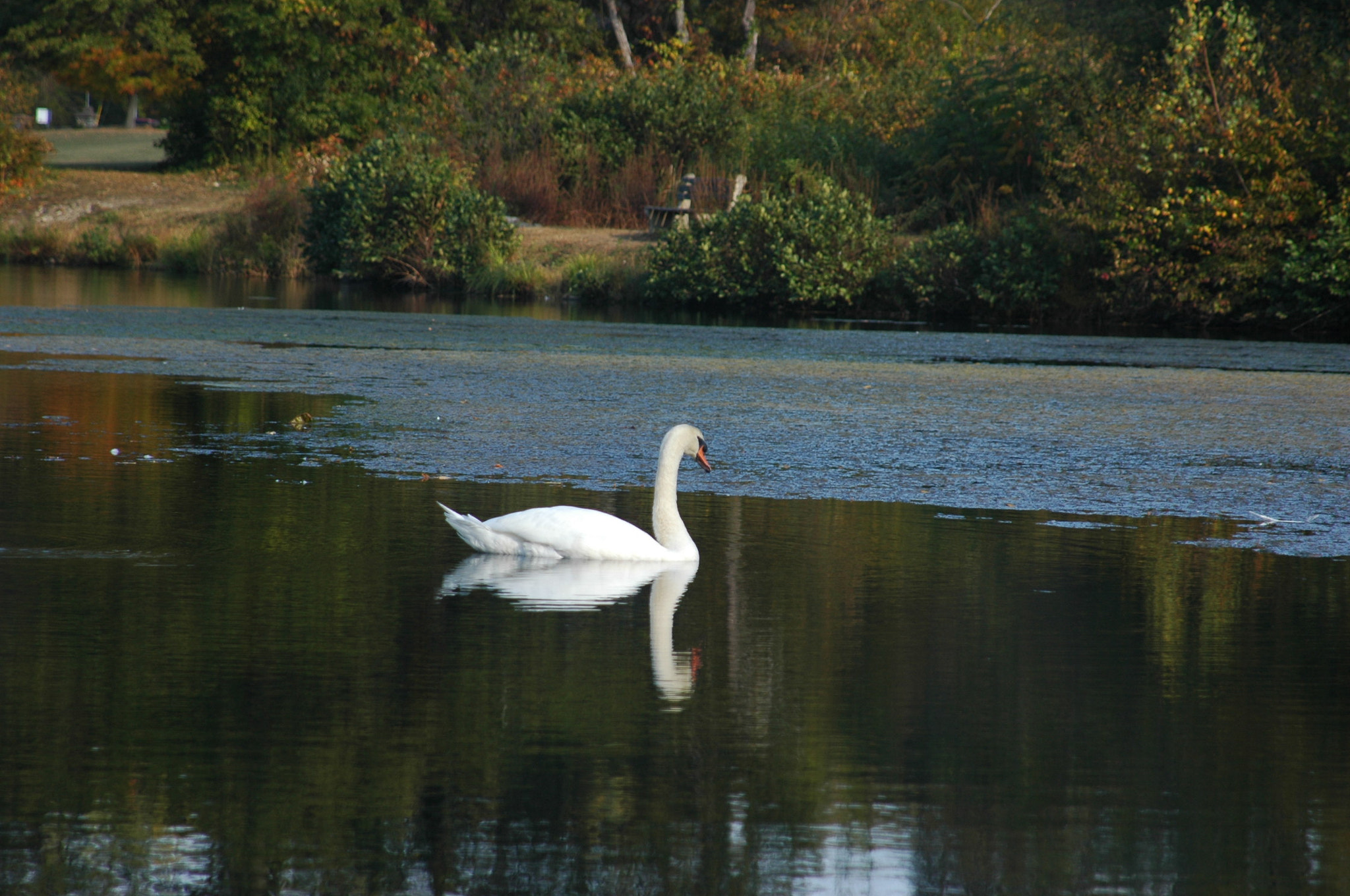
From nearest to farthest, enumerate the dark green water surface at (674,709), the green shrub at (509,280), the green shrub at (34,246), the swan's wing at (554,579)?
the dark green water surface at (674,709)
the swan's wing at (554,579)
the green shrub at (509,280)
the green shrub at (34,246)

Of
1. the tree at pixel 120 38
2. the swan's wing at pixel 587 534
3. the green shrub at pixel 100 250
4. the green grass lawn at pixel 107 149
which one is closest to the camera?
the swan's wing at pixel 587 534

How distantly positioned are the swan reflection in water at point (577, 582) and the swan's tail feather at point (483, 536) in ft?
0.17

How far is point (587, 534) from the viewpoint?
6.68 m

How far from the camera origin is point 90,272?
3416cm

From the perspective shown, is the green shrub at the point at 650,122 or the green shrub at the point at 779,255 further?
the green shrub at the point at 650,122

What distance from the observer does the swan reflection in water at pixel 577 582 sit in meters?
6.01

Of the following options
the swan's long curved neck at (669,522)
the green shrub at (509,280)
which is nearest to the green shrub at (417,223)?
the green shrub at (509,280)

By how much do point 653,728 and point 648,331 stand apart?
54.0 ft

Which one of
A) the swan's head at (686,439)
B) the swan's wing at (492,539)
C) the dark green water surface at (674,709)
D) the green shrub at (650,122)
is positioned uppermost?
the green shrub at (650,122)

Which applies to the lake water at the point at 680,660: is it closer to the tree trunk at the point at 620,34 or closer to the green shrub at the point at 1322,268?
the green shrub at the point at 1322,268

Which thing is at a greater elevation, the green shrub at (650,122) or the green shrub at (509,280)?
the green shrub at (650,122)

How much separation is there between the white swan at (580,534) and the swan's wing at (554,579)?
5cm

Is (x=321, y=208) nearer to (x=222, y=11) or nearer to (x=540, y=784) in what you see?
(x=222, y=11)

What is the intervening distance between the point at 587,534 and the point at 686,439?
0.87 meters
